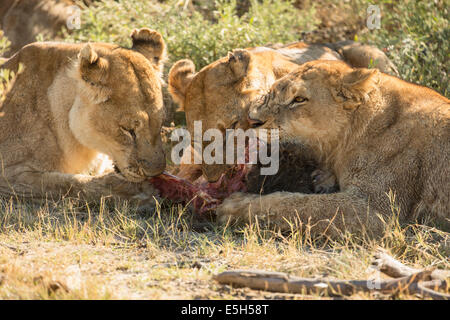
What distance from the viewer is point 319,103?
4.98 metres

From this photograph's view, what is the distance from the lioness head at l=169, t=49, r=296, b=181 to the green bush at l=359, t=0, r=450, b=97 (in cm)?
242

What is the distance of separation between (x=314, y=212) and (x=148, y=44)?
2.16 metres

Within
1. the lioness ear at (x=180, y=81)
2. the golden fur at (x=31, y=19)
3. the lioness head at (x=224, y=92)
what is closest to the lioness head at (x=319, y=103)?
the lioness head at (x=224, y=92)

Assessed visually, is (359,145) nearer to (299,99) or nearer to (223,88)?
(299,99)

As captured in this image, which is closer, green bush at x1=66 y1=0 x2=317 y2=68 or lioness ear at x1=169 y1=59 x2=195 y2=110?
lioness ear at x1=169 y1=59 x2=195 y2=110

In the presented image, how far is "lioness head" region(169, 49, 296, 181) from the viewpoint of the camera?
548cm

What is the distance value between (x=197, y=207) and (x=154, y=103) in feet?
3.19

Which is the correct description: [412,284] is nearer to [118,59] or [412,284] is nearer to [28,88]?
[118,59]

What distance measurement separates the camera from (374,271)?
12.9 feet

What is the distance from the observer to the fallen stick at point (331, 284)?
139 inches

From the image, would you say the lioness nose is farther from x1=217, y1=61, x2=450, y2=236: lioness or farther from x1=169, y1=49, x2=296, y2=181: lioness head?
x1=169, y1=49, x2=296, y2=181: lioness head

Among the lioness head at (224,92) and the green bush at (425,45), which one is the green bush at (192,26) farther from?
the lioness head at (224,92)

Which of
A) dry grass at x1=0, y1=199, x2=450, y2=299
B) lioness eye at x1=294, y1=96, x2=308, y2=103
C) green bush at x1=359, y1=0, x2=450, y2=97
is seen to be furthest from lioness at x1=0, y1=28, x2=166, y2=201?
green bush at x1=359, y1=0, x2=450, y2=97
